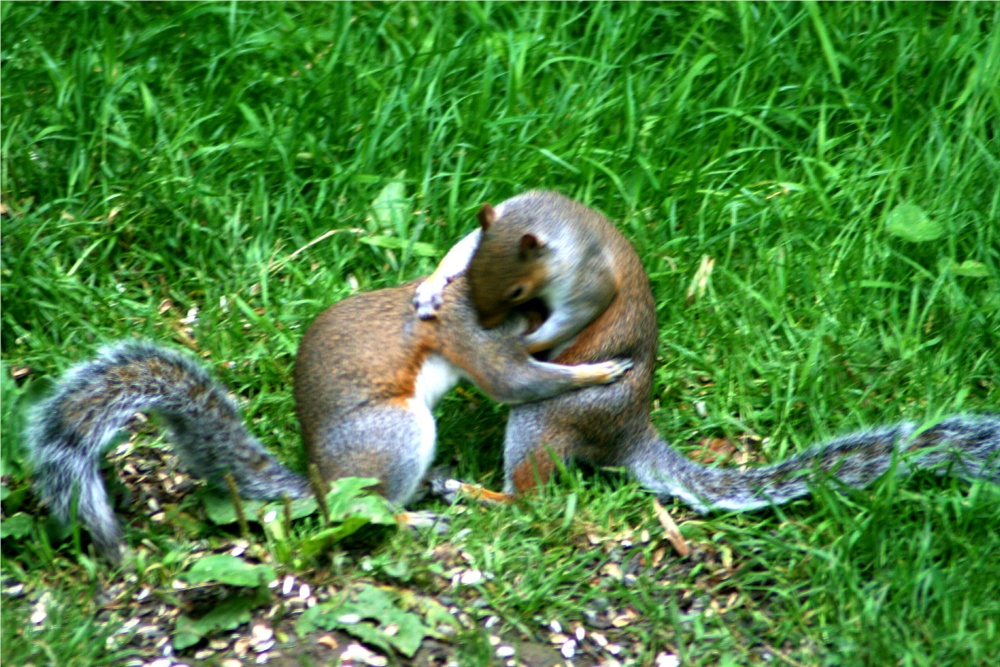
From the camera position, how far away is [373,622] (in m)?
3.15

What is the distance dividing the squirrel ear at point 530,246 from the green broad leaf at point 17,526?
1.54 m

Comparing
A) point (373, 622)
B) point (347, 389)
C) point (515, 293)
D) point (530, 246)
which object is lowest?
point (373, 622)

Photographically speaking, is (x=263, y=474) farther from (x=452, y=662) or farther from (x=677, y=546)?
(x=677, y=546)

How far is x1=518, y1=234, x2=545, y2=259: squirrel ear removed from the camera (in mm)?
3323

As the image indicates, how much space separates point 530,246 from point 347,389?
0.65 meters

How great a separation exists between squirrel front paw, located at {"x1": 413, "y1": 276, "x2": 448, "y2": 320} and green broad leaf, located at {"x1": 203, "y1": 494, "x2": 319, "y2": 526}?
62 centimetres

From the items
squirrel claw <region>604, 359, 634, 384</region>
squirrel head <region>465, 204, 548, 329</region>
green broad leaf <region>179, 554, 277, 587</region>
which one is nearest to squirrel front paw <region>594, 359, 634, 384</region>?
squirrel claw <region>604, 359, 634, 384</region>

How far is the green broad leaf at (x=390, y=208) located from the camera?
4324 millimetres

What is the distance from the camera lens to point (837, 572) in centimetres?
317

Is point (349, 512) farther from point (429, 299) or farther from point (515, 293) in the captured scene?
point (515, 293)

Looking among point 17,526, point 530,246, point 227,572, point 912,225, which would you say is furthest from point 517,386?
point 912,225

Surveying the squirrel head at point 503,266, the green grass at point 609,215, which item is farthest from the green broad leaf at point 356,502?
the squirrel head at point 503,266

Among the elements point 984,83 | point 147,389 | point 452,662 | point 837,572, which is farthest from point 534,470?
point 984,83

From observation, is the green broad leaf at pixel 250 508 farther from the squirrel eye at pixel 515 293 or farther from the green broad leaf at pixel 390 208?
the green broad leaf at pixel 390 208
